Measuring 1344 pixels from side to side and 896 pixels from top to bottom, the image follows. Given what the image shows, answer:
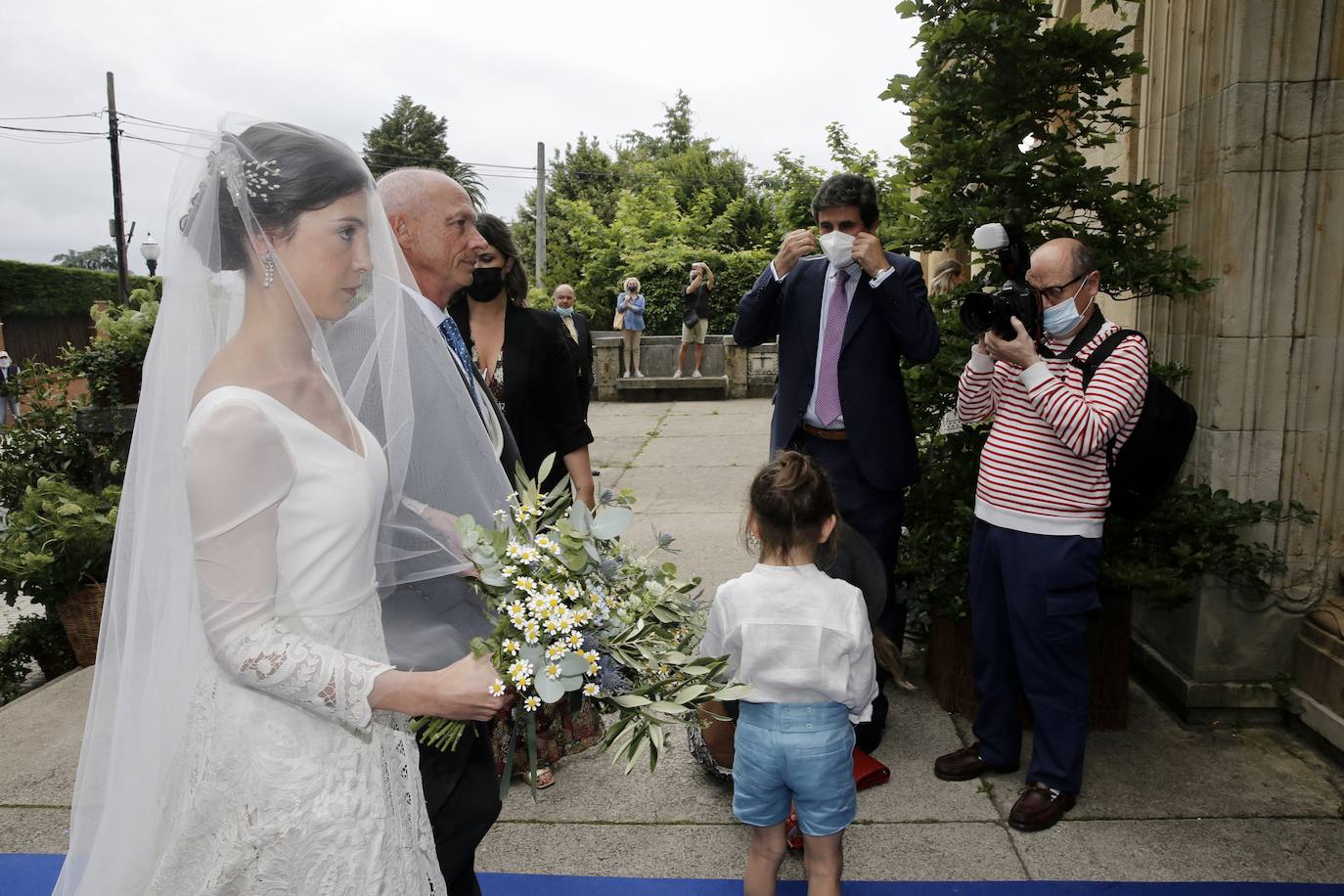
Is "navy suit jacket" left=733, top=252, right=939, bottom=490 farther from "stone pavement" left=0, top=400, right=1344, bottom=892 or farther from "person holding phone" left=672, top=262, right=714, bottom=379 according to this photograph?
"person holding phone" left=672, top=262, right=714, bottom=379

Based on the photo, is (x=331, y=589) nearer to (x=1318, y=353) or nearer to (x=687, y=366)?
(x=1318, y=353)

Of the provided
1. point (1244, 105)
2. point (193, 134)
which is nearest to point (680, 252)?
point (1244, 105)

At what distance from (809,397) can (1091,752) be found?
1691 millimetres

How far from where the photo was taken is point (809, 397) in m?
3.67

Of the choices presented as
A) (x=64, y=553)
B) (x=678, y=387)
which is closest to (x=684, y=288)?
(x=678, y=387)

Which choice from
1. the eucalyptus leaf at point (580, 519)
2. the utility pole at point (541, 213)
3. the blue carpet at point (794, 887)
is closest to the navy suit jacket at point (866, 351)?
the blue carpet at point (794, 887)

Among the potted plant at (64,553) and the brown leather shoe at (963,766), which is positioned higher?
the potted plant at (64,553)

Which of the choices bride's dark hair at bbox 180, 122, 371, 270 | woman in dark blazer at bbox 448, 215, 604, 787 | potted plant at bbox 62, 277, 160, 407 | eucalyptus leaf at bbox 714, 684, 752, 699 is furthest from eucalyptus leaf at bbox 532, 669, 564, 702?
potted plant at bbox 62, 277, 160, 407

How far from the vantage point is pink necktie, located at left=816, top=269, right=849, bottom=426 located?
11.9 ft

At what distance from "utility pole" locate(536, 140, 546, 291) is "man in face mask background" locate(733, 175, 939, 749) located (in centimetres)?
2459

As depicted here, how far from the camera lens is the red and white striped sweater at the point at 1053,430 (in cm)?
298

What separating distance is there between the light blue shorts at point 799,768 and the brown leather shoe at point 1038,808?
896mm

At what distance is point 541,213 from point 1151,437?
3006cm

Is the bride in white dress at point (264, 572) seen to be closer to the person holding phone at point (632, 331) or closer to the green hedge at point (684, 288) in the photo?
the person holding phone at point (632, 331)
